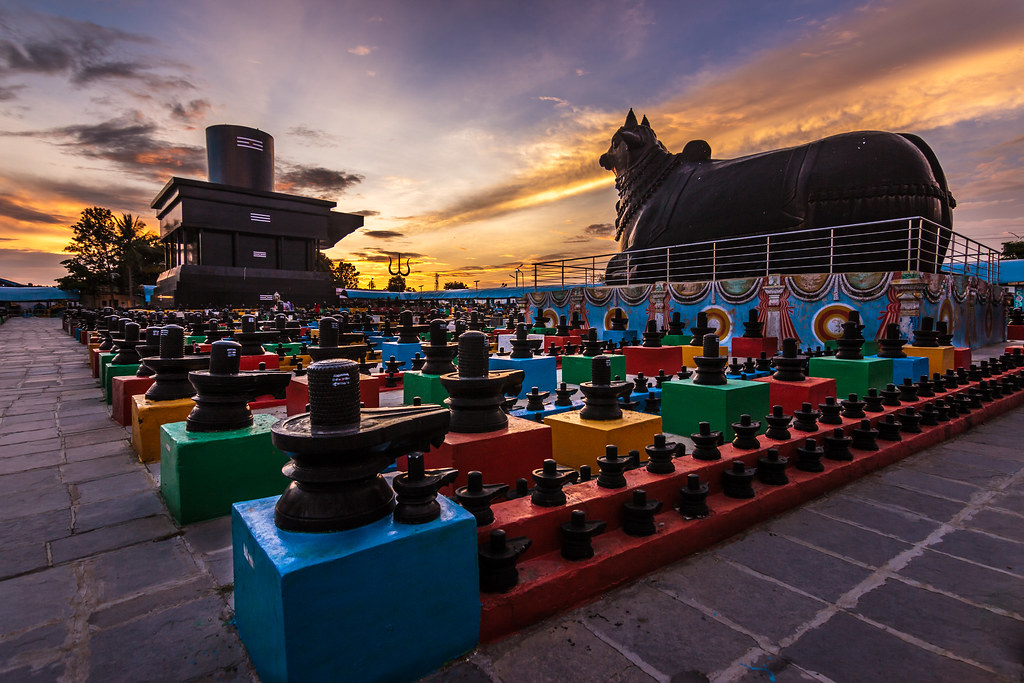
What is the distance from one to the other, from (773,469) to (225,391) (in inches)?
140

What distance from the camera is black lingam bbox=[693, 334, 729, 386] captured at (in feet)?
15.1

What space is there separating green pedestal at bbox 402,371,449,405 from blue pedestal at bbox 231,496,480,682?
303 centimetres

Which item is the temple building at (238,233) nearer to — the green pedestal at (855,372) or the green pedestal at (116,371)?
the green pedestal at (116,371)

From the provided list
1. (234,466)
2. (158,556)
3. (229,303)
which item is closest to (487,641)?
(158,556)

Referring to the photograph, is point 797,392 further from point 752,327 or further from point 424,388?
point 752,327

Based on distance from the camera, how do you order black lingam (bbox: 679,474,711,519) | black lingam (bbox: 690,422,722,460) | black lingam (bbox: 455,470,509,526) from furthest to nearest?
black lingam (bbox: 690,422,722,460) < black lingam (bbox: 679,474,711,519) < black lingam (bbox: 455,470,509,526)

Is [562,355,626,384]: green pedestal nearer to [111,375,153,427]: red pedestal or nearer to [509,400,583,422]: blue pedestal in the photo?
[509,400,583,422]: blue pedestal

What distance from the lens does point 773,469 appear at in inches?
115

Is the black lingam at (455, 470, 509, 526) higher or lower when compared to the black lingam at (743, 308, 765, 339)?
lower

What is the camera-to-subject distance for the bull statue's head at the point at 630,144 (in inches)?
737

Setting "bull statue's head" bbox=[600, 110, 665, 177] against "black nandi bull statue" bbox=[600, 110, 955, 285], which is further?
"bull statue's head" bbox=[600, 110, 665, 177]

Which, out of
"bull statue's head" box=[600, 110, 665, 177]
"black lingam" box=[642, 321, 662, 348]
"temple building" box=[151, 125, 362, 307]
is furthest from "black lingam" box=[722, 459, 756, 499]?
"temple building" box=[151, 125, 362, 307]

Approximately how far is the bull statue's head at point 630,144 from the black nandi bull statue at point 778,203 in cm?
4

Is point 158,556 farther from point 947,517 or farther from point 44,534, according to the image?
point 947,517
